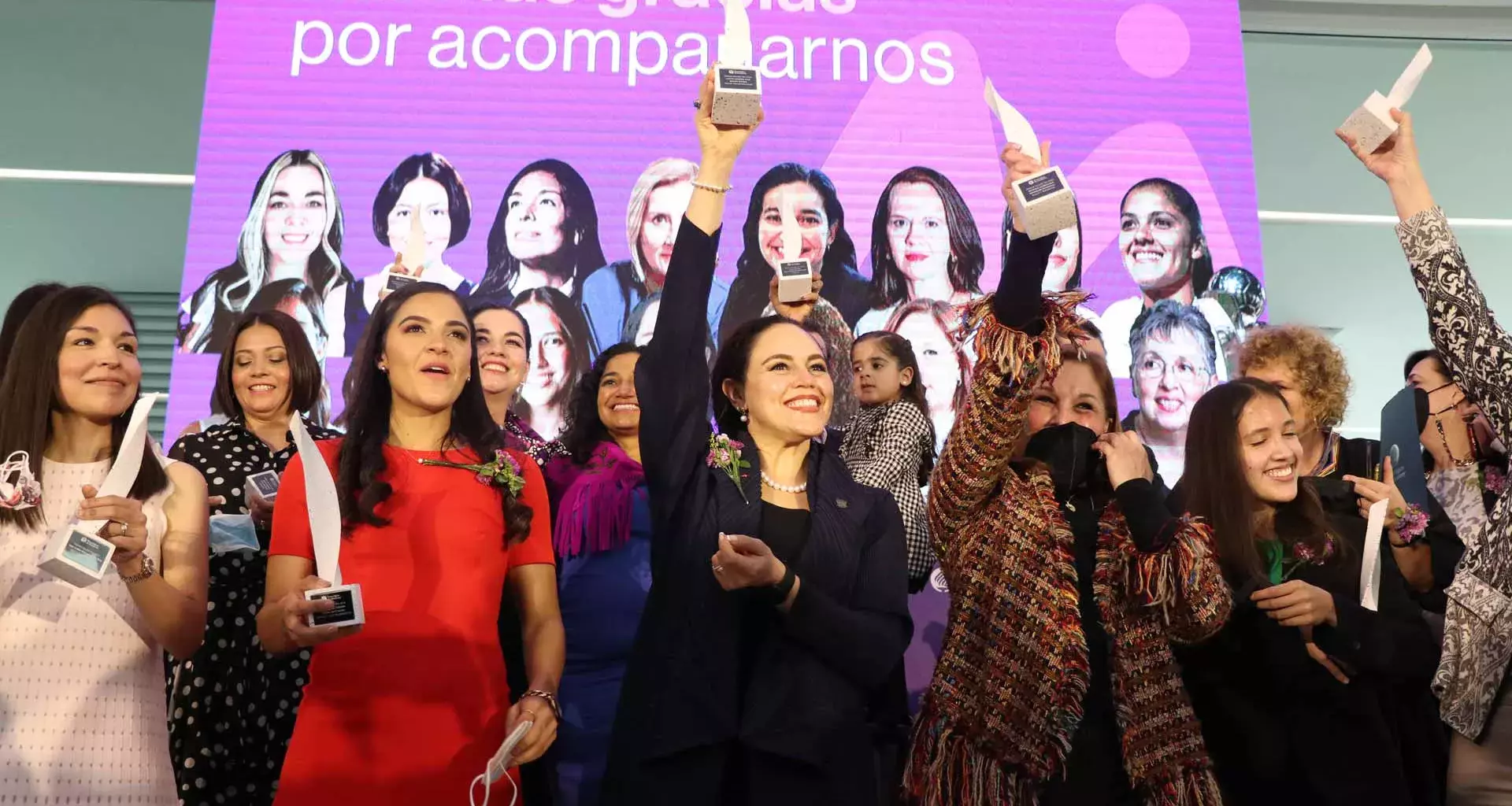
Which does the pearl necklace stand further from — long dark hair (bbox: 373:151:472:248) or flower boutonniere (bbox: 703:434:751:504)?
long dark hair (bbox: 373:151:472:248)

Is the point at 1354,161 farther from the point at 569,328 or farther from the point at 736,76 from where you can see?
the point at 736,76

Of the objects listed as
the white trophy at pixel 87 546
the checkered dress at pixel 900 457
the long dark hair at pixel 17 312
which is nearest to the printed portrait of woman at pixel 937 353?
the checkered dress at pixel 900 457

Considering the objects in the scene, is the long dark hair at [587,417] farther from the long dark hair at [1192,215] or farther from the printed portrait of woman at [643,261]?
the long dark hair at [1192,215]

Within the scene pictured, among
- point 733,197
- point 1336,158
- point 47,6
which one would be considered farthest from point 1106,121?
point 47,6

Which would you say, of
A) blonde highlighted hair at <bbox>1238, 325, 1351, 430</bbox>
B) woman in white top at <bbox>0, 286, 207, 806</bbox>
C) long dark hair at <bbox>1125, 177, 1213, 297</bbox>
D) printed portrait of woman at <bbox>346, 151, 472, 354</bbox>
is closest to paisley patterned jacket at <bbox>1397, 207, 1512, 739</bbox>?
blonde highlighted hair at <bbox>1238, 325, 1351, 430</bbox>

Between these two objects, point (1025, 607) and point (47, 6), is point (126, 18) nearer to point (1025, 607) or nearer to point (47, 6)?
point (47, 6)

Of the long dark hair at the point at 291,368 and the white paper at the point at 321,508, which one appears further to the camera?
the long dark hair at the point at 291,368

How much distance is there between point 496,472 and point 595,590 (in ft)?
2.24

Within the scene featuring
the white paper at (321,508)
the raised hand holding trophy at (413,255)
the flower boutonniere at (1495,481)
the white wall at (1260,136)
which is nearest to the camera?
the white paper at (321,508)

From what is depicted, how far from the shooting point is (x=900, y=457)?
3.18 metres

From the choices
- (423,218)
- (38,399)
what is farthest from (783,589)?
(423,218)

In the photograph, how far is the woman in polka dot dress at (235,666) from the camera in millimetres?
2654

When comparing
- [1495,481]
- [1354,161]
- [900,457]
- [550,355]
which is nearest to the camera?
[1495,481]

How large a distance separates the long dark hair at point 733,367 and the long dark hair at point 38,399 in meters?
1.06
